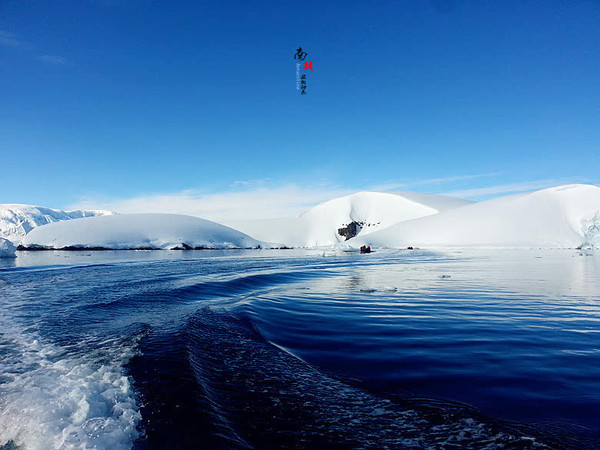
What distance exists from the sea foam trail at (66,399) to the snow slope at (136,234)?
70.4 meters

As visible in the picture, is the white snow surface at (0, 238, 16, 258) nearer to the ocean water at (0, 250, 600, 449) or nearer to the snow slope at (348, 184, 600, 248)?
the ocean water at (0, 250, 600, 449)

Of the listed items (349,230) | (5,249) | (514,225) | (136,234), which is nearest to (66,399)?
(5,249)

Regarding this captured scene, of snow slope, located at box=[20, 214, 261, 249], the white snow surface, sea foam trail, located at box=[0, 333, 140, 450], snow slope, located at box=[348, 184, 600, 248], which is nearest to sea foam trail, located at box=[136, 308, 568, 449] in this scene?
sea foam trail, located at box=[0, 333, 140, 450]

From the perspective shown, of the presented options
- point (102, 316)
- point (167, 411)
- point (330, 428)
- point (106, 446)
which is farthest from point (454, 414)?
point (102, 316)

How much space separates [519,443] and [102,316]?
758cm

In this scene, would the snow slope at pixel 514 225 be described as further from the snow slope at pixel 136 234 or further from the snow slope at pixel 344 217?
the snow slope at pixel 136 234

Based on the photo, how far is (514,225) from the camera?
2810 inches

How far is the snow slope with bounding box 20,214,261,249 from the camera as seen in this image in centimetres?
6669

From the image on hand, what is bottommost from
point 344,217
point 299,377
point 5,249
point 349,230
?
point 299,377

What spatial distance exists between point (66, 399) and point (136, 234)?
76.3 m

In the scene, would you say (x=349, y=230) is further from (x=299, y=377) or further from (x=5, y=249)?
(x=299, y=377)

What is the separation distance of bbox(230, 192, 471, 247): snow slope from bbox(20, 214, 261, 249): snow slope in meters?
37.9

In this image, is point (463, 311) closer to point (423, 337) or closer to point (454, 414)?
point (423, 337)

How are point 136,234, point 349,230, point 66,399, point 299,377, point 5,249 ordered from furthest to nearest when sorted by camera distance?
point 349,230 → point 136,234 → point 5,249 → point 299,377 → point 66,399
